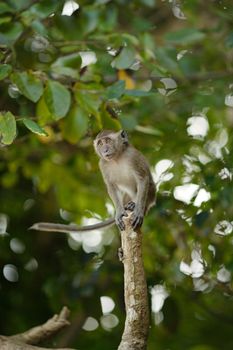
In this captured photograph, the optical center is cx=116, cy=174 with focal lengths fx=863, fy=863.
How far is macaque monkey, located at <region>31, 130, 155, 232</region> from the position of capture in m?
5.38

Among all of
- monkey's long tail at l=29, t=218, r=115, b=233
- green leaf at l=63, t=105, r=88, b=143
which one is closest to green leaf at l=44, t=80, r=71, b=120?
green leaf at l=63, t=105, r=88, b=143

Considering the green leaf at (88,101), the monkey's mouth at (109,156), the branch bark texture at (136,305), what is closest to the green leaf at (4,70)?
the green leaf at (88,101)

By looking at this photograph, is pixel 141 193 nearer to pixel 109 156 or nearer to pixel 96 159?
pixel 109 156

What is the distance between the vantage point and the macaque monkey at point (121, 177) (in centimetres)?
538

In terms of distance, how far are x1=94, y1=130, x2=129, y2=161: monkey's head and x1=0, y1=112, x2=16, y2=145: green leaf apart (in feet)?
3.01

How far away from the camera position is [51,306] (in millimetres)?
7930

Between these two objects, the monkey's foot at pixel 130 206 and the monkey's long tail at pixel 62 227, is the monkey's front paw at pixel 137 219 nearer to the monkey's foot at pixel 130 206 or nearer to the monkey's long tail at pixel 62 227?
the monkey's foot at pixel 130 206

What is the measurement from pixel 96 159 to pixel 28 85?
195 cm

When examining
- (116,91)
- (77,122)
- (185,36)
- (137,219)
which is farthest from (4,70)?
(185,36)

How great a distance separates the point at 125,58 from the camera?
5207mm

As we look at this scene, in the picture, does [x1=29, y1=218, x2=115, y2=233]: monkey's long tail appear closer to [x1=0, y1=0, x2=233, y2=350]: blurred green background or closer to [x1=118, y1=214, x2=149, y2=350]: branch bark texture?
[x1=0, y1=0, x2=233, y2=350]: blurred green background

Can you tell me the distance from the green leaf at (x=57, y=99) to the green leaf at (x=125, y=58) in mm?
453

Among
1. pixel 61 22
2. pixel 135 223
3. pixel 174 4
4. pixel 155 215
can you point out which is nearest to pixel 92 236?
pixel 155 215

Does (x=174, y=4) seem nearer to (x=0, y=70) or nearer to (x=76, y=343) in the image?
(x=0, y=70)
